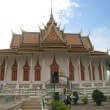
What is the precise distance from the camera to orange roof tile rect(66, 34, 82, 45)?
30.1 metres

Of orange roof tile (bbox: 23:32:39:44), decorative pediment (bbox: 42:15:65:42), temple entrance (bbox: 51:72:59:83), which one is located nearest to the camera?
temple entrance (bbox: 51:72:59:83)

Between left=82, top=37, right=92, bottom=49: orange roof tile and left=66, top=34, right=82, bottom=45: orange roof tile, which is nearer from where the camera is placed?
left=66, top=34, right=82, bottom=45: orange roof tile

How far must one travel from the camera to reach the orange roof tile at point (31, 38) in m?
29.0

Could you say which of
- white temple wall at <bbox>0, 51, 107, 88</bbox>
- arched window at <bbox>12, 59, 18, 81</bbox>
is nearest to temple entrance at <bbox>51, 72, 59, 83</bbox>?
white temple wall at <bbox>0, 51, 107, 88</bbox>

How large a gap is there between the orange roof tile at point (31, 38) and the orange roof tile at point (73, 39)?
4647 millimetres

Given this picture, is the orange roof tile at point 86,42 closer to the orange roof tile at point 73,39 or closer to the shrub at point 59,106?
the orange roof tile at point 73,39

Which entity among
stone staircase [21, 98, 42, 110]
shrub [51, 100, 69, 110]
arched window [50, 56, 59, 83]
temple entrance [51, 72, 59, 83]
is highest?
arched window [50, 56, 59, 83]

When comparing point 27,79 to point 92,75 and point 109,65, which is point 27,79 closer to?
point 92,75

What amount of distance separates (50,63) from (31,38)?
515 cm

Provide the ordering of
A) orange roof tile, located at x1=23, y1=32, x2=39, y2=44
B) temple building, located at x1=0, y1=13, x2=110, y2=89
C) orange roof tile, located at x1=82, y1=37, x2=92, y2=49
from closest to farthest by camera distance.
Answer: temple building, located at x1=0, y1=13, x2=110, y2=89 < orange roof tile, located at x1=23, y1=32, x2=39, y2=44 < orange roof tile, located at x1=82, y1=37, x2=92, y2=49

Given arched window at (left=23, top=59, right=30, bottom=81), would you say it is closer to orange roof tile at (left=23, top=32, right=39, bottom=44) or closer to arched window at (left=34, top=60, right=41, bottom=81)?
arched window at (left=34, top=60, right=41, bottom=81)

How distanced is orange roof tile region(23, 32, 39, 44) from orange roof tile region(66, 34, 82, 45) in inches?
183

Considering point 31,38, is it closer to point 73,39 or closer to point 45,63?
point 45,63

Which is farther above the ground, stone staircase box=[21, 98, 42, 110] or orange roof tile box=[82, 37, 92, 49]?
orange roof tile box=[82, 37, 92, 49]
